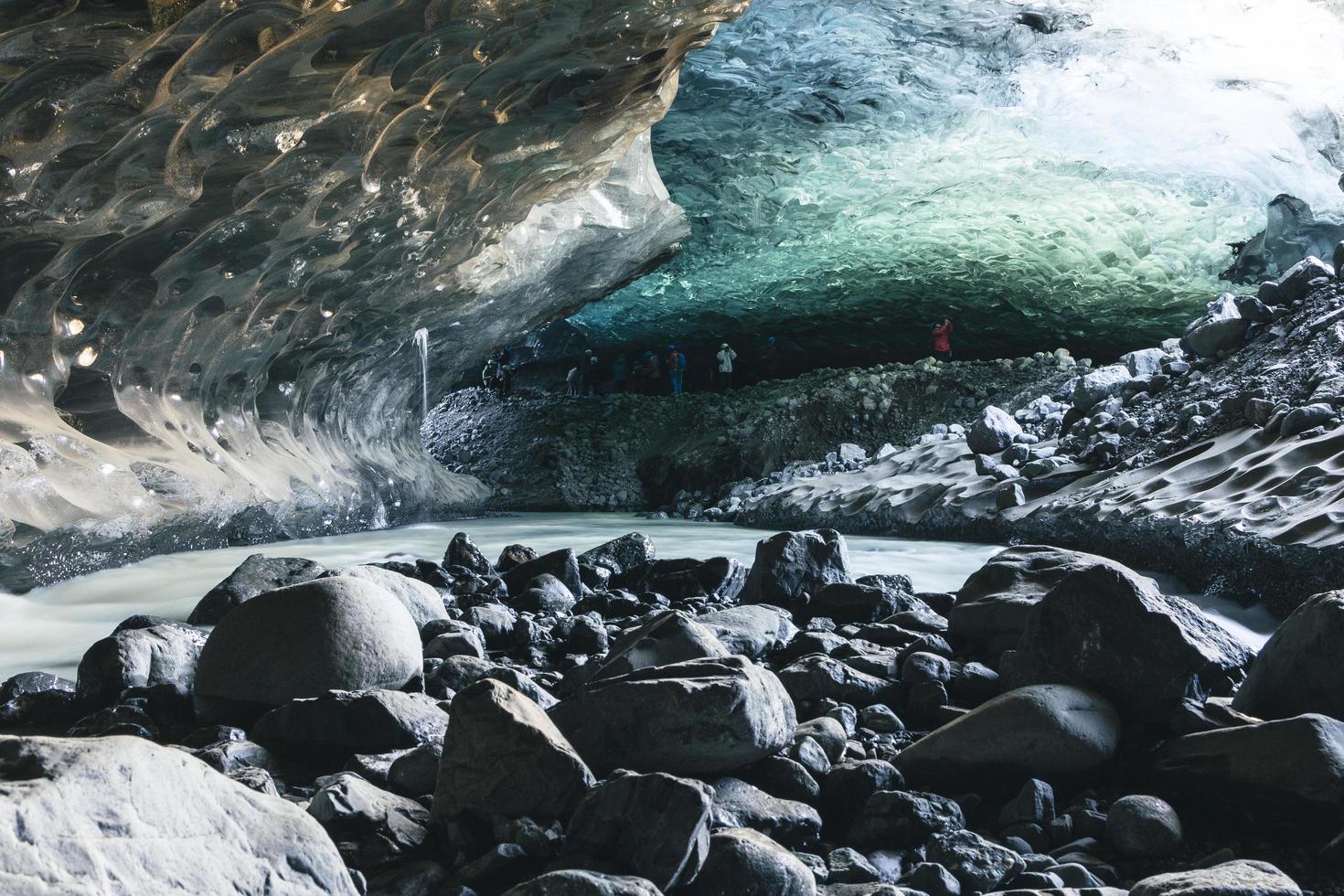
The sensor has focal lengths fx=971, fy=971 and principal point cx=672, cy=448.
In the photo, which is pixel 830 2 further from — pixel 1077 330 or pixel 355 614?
pixel 1077 330

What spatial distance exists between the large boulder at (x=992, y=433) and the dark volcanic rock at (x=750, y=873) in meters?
6.36

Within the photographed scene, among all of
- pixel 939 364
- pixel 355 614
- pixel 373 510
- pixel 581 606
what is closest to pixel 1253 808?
pixel 355 614

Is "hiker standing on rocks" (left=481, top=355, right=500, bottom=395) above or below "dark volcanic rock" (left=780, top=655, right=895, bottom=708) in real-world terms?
below

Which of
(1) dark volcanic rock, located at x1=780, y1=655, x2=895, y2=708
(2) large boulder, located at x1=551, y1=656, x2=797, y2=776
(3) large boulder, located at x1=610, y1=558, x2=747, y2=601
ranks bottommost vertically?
(3) large boulder, located at x1=610, y1=558, x2=747, y2=601

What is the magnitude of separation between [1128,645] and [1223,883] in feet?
2.87

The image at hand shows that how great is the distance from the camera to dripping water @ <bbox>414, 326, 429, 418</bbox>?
926 cm

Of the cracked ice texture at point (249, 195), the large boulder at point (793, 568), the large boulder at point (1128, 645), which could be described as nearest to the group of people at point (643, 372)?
the cracked ice texture at point (249, 195)

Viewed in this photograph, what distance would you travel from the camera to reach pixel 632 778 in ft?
4.81

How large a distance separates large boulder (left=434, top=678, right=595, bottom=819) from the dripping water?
7270 mm

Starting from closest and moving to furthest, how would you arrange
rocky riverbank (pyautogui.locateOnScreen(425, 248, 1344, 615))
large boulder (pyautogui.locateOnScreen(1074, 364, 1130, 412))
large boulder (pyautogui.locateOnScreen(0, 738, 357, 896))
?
large boulder (pyautogui.locateOnScreen(0, 738, 357, 896))
rocky riverbank (pyautogui.locateOnScreen(425, 248, 1344, 615))
large boulder (pyautogui.locateOnScreen(1074, 364, 1130, 412))

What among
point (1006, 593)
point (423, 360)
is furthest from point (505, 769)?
point (423, 360)

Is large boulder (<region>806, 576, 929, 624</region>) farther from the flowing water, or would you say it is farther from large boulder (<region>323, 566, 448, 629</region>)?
the flowing water

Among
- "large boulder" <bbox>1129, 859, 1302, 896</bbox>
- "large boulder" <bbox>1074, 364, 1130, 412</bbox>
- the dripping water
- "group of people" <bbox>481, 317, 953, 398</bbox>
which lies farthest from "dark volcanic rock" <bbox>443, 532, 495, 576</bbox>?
"group of people" <bbox>481, 317, 953, 398</bbox>

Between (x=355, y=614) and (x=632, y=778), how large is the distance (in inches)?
45.1
